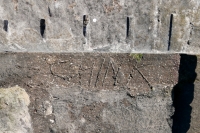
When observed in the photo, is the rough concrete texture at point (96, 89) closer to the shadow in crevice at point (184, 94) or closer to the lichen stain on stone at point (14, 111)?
the lichen stain on stone at point (14, 111)

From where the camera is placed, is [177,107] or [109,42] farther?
[177,107]

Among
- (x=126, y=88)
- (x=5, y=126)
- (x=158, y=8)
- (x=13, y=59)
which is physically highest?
(x=158, y=8)

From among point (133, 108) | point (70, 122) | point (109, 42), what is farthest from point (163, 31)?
point (70, 122)

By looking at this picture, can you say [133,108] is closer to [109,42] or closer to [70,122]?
[70,122]

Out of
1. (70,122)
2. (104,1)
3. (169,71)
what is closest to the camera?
(104,1)

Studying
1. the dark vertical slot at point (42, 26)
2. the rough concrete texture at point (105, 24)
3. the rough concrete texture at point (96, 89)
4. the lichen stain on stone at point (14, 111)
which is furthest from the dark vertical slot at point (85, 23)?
the lichen stain on stone at point (14, 111)

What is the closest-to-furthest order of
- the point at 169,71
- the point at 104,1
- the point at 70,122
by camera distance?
the point at 104,1 < the point at 169,71 < the point at 70,122

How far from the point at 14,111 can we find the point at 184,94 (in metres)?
2.38

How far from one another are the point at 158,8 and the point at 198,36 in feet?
1.55

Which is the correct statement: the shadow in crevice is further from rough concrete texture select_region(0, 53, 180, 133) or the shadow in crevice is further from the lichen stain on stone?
the lichen stain on stone

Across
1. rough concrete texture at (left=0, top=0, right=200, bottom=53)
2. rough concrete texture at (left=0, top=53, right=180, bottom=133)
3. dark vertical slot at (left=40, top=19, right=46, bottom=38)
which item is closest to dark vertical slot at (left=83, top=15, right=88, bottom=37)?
rough concrete texture at (left=0, top=0, right=200, bottom=53)

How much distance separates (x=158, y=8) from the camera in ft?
9.58

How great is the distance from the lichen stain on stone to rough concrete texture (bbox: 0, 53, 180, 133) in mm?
88

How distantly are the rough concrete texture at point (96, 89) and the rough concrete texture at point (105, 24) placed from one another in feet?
3.37
